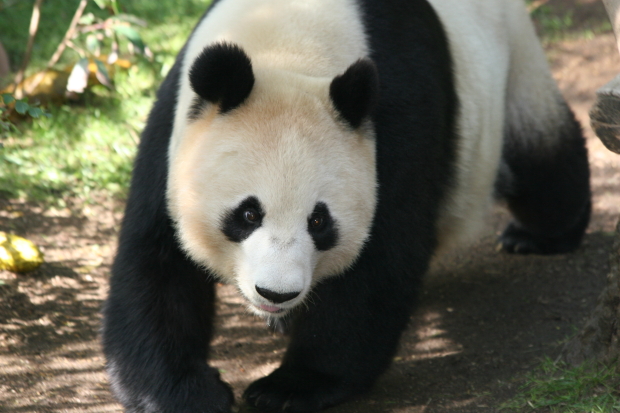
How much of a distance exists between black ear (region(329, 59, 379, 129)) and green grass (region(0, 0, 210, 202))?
2.62m

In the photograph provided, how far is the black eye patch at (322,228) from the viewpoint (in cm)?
274

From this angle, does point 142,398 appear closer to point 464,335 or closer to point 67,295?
point 67,295

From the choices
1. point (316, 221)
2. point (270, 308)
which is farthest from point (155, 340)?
point (316, 221)

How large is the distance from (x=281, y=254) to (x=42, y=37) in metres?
5.75

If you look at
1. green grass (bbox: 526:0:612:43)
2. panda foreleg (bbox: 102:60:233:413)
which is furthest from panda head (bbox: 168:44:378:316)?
green grass (bbox: 526:0:612:43)

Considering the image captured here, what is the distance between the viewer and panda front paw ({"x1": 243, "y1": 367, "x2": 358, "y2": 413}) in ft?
10.8

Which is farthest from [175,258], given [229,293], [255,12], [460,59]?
[460,59]

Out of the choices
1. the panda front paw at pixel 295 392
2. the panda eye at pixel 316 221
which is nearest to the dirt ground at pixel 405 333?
the panda front paw at pixel 295 392

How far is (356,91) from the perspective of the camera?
2809mm

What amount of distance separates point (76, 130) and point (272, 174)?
3747 millimetres

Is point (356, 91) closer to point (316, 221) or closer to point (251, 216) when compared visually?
point (316, 221)

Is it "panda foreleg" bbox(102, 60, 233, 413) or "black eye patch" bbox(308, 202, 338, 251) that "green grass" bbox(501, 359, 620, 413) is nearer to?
"black eye patch" bbox(308, 202, 338, 251)

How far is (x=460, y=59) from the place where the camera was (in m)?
3.91

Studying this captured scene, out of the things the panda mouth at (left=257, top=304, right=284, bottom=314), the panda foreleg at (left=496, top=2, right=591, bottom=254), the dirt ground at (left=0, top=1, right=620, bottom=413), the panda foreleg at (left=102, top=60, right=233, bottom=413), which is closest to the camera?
the panda mouth at (left=257, top=304, right=284, bottom=314)
